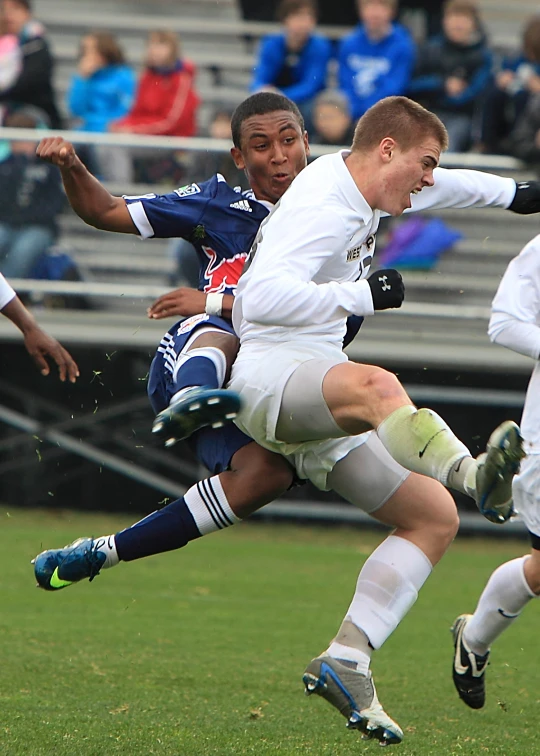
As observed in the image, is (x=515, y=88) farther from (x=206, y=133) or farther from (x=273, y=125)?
(x=273, y=125)

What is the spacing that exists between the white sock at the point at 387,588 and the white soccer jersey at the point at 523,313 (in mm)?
1297

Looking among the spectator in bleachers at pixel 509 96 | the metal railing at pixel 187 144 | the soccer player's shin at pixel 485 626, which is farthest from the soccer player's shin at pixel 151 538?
the spectator in bleachers at pixel 509 96

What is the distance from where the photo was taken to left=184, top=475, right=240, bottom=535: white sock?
5.22 meters

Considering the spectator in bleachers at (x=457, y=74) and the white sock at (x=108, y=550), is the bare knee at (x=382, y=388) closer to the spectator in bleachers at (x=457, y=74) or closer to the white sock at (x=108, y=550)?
the white sock at (x=108, y=550)

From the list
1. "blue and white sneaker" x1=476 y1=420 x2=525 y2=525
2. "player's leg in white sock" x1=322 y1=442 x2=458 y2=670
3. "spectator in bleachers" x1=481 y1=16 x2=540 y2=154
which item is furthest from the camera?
"spectator in bleachers" x1=481 y1=16 x2=540 y2=154

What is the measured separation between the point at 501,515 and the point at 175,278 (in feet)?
21.9

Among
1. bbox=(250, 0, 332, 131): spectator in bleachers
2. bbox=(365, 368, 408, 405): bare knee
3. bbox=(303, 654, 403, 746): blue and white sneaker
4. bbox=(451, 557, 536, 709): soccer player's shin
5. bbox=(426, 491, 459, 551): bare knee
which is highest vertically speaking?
bbox=(250, 0, 332, 131): spectator in bleachers

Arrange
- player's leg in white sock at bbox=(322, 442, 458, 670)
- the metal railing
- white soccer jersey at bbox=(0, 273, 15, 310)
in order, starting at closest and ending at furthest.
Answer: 1. player's leg in white sock at bbox=(322, 442, 458, 670)
2. white soccer jersey at bbox=(0, 273, 15, 310)
3. the metal railing

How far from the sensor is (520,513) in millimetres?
6203

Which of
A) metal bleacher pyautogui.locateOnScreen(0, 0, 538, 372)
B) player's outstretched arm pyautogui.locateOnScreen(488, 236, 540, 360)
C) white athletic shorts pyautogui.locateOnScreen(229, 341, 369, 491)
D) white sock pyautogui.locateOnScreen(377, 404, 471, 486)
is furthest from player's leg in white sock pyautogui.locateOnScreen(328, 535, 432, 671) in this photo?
metal bleacher pyautogui.locateOnScreen(0, 0, 538, 372)

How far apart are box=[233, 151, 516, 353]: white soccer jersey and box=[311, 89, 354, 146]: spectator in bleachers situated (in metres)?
6.36

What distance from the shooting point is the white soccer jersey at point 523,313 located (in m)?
6.17

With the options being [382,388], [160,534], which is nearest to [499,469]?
[382,388]

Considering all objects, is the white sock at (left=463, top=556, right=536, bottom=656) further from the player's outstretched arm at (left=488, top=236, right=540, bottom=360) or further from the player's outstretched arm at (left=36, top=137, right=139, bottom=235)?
the player's outstretched arm at (left=36, top=137, right=139, bottom=235)
